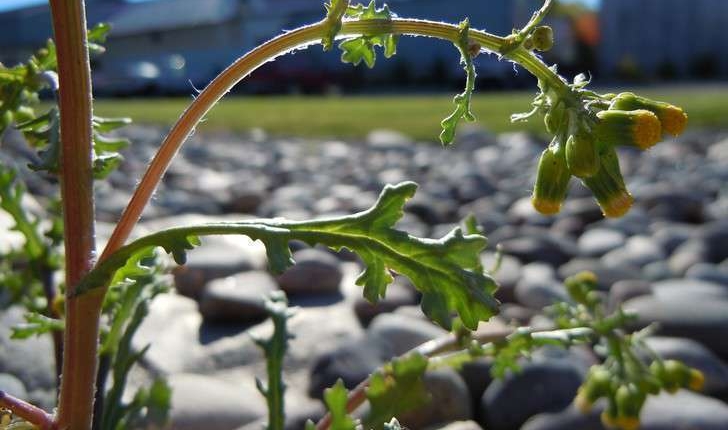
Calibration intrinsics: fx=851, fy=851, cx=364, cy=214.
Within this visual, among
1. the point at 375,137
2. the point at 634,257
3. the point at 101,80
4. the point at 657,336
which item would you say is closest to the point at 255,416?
the point at 657,336

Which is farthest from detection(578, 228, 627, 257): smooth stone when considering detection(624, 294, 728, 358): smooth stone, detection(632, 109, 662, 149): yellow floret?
detection(632, 109, 662, 149): yellow floret

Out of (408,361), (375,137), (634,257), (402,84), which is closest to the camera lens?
(408,361)

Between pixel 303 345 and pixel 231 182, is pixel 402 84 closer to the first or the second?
pixel 231 182

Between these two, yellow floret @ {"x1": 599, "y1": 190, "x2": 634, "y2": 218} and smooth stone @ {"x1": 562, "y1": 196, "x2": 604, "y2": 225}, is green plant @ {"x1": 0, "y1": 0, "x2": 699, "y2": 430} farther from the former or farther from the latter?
smooth stone @ {"x1": 562, "y1": 196, "x2": 604, "y2": 225}

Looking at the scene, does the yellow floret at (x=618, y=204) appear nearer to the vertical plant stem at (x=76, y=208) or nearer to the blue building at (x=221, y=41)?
the vertical plant stem at (x=76, y=208)

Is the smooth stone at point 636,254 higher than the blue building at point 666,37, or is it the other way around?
the blue building at point 666,37

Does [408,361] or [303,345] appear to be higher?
[408,361]

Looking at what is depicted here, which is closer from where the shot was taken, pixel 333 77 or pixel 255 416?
pixel 255 416

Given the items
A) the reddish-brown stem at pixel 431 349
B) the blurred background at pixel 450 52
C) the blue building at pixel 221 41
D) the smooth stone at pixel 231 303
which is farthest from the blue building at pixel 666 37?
the reddish-brown stem at pixel 431 349
